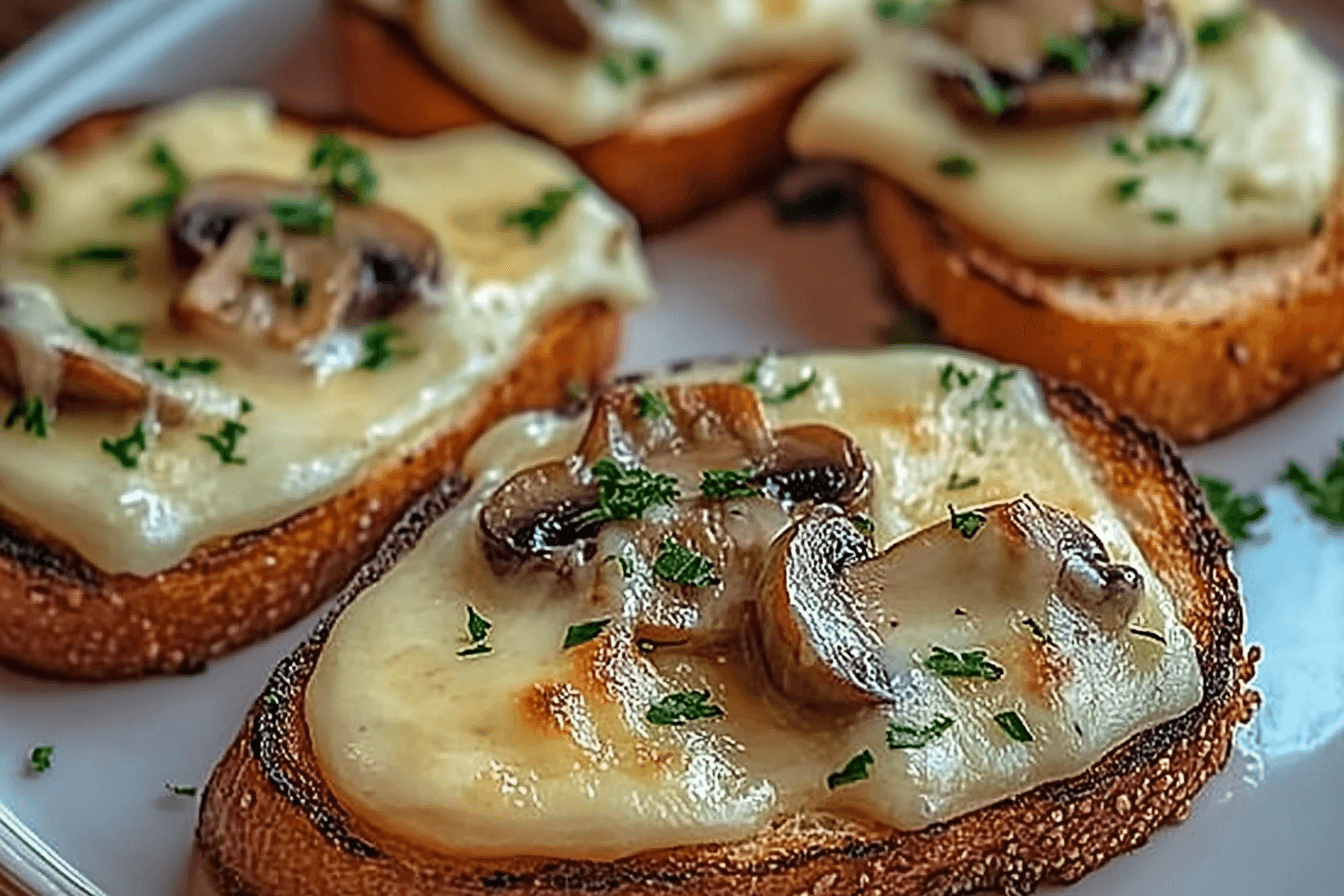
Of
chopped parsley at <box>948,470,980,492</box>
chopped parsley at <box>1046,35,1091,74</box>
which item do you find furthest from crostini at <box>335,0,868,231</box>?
chopped parsley at <box>948,470,980,492</box>

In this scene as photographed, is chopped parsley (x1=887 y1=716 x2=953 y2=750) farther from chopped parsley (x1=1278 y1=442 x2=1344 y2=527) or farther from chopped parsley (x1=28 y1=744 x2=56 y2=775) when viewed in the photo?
chopped parsley (x1=28 y1=744 x2=56 y2=775)

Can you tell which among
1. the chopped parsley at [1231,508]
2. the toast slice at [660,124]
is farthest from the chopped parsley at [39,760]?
the chopped parsley at [1231,508]

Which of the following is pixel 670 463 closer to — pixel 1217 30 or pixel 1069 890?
pixel 1069 890

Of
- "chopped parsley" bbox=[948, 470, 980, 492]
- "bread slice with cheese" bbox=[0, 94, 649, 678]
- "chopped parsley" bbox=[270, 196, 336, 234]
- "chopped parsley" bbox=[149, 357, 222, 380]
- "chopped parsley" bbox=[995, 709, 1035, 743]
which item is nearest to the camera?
"chopped parsley" bbox=[995, 709, 1035, 743]

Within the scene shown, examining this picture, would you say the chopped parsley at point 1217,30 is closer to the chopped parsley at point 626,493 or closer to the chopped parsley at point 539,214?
the chopped parsley at point 539,214

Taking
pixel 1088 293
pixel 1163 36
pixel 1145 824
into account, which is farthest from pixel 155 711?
pixel 1163 36
